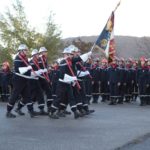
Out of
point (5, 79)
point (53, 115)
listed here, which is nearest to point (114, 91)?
point (5, 79)

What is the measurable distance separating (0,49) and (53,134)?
29.6m

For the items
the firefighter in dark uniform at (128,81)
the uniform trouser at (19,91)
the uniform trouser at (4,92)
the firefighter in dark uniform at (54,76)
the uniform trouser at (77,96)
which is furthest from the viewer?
the uniform trouser at (4,92)

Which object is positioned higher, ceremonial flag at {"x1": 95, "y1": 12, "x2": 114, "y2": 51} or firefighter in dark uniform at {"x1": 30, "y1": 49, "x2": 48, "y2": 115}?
ceremonial flag at {"x1": 95, "y1": 12, "x2": 114, "y2": 51}

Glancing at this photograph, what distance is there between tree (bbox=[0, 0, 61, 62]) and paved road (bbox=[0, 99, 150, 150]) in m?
24.4

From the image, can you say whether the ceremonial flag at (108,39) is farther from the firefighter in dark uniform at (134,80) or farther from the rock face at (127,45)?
the rock face at (127,45)

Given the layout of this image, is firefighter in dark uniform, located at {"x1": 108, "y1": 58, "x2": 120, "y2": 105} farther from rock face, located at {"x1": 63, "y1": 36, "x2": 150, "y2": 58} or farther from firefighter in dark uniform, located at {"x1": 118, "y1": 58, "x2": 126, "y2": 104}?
rock face, located at {"x1": 63, "y1": 36, "x2": 150, "y2": 58}

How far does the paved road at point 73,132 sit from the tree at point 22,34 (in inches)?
960

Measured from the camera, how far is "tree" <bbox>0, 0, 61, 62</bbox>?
41.7 metres

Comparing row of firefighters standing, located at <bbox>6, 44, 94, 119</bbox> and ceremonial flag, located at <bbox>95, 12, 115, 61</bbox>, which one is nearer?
row of firefighters standing, located at <bbox>6, 44, 94, 119</bbox>

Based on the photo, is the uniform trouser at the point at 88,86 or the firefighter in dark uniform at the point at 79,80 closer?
the firefighter in dark uniform at the point at 79,80

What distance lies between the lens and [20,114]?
17234mm

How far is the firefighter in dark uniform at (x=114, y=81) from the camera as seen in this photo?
2306 cm

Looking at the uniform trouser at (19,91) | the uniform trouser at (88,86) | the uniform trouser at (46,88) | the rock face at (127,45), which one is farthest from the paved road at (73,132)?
the rock face at (127,45)

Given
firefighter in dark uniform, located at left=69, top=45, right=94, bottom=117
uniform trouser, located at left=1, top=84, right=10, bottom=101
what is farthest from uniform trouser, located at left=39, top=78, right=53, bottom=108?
uniform trouser, located at left=1, top=84, right=10, bottom=101
